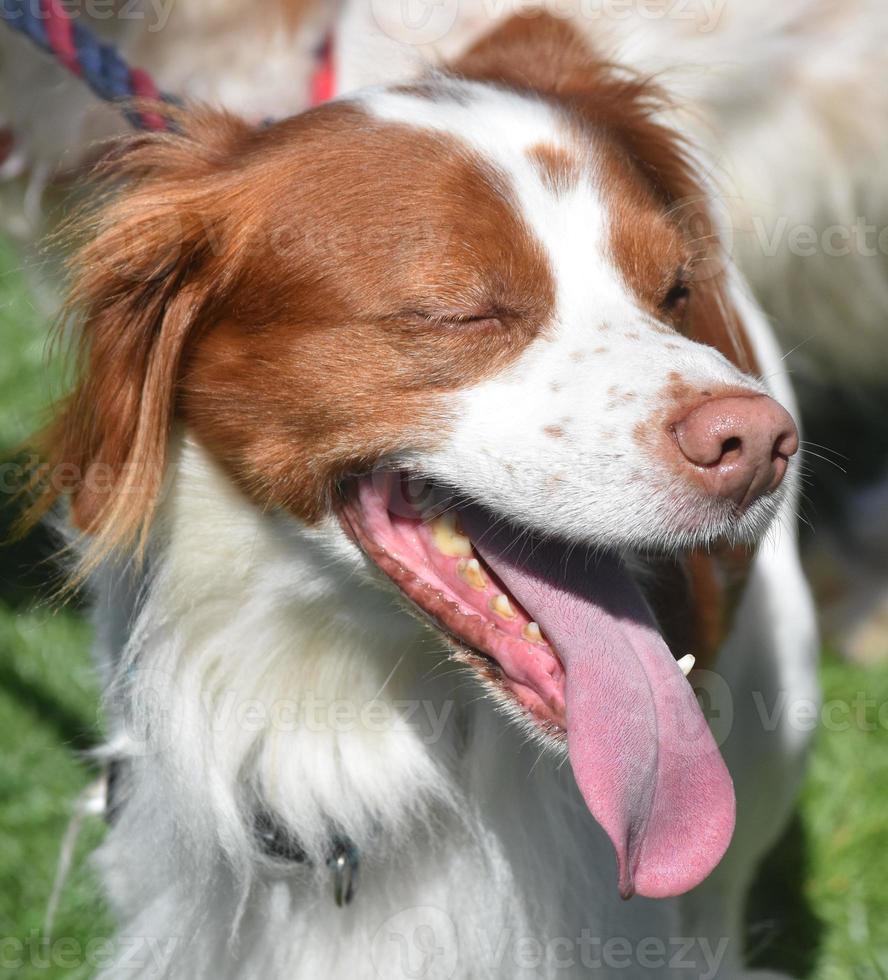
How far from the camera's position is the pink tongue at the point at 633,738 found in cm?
227

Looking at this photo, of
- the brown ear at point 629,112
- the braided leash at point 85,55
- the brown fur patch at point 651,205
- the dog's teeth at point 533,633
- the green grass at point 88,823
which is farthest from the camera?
the green grass at point 88,823

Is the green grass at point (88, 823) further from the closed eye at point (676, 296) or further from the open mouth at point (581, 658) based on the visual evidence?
the closed eye at point (676, 296)

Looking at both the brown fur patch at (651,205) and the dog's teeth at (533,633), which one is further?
the brown fur patch at (651,205)

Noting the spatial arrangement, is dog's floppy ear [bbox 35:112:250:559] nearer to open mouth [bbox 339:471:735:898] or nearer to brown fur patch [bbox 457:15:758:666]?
open mouth [bbox 339:471:735:898]

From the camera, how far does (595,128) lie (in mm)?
2674

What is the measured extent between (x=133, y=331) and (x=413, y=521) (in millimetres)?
657

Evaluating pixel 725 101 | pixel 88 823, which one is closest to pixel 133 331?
pixel 88 823

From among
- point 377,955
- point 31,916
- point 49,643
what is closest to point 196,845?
point 377,955

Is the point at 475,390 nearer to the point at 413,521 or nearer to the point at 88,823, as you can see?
the point at 413,521

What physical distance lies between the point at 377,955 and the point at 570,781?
526 mm

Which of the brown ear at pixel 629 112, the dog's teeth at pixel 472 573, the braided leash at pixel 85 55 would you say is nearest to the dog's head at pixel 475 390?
the dog's teeth at pixel 472 573

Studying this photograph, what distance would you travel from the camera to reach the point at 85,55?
3.03m

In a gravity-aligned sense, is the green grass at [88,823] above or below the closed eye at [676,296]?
below

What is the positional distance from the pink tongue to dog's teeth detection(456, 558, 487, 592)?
26 mm
